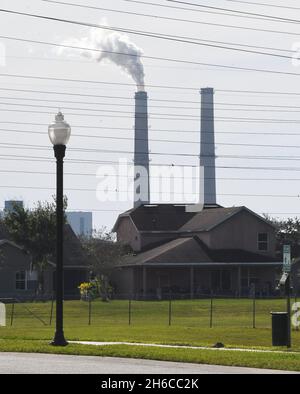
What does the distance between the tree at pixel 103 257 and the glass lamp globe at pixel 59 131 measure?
174 feet

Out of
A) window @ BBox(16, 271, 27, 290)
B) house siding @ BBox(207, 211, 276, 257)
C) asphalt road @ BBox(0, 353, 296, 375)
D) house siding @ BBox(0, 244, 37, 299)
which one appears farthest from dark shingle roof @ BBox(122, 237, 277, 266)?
asphalt road @ BBox(0, 353, 296, 375)

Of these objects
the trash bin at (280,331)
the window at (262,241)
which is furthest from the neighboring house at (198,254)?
the trash bin at (280,331)

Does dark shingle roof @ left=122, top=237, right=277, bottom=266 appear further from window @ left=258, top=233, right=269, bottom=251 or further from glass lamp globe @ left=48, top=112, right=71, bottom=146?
glass lamp globe @ left=48, top=112, right=71, bottom=146

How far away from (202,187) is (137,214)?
10238 centimetres

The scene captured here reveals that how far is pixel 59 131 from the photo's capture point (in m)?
23.6

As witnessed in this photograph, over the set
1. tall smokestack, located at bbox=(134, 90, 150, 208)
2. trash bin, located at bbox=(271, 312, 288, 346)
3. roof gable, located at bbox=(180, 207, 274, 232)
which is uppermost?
tall smokestack, located at bbox=(134, 90, 150, 208)

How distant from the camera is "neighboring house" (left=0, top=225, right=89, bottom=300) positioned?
79.6 m

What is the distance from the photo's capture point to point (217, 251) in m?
81.8

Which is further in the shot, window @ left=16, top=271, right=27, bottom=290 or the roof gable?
the roof gable

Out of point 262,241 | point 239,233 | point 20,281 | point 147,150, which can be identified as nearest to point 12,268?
point 20,281

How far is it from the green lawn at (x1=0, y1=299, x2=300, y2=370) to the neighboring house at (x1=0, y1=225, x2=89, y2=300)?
33.1 ft

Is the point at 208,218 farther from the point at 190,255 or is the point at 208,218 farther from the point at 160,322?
the point at 160,322

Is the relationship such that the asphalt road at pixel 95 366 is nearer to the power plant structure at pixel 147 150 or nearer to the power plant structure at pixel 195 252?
the power plant structure at pixel 195 252
